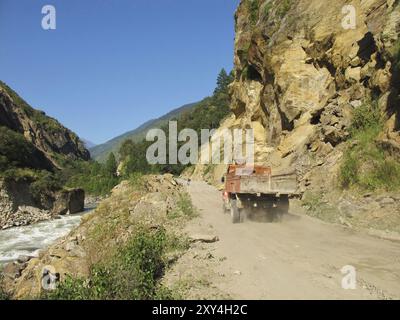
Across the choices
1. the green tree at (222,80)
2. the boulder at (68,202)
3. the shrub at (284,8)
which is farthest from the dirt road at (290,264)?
the green tree at (222,80)

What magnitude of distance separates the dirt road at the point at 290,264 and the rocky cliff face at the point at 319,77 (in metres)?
3.30

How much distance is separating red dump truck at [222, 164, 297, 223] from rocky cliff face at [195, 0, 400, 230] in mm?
2271

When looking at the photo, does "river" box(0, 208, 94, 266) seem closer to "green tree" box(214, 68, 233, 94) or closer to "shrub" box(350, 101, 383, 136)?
"shrub" box(350, 101, 383, 136)

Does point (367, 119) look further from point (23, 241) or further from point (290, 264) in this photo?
point (23, 241)

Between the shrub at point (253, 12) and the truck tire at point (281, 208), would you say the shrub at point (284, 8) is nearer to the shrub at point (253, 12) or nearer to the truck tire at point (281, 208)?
the shrub at point (253, 12)

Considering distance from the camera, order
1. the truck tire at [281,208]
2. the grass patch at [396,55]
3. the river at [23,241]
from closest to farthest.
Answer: the grass patch at [396,55], the truck tire at [281,208], the river at [23,241]

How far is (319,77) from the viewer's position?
89.8 ft

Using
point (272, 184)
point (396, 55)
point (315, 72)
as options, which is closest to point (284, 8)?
point (315, 72)

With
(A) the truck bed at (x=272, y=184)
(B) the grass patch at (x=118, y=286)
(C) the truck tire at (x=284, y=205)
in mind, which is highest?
(A) the truck bed at (x=272, y=184)

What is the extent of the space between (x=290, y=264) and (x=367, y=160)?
27.8ft

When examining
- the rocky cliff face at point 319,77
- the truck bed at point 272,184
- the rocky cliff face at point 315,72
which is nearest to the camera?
the truck bed at point 272,184

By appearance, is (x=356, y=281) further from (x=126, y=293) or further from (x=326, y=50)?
(x=326, y=50)

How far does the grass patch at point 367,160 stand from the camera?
14.6m

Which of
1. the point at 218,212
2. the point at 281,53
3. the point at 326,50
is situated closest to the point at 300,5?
the point at 281,53
